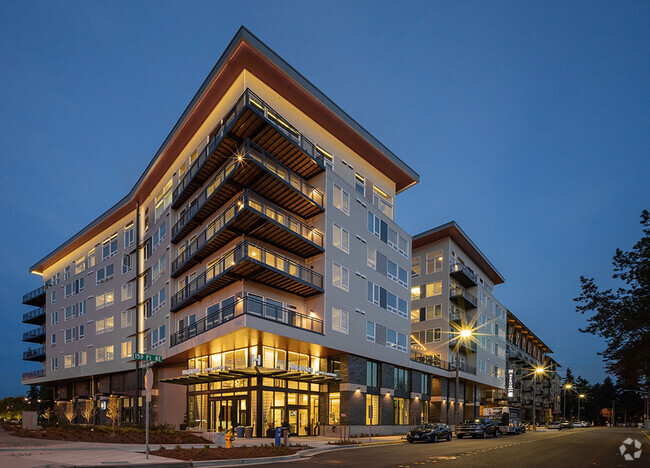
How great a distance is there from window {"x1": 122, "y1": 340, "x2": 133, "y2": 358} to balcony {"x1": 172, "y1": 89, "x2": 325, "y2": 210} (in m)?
20.9

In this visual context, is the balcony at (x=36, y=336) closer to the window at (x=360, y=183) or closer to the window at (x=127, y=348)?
the window at (x=127, y=348)

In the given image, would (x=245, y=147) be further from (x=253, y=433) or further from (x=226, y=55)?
(x=253, y=433)

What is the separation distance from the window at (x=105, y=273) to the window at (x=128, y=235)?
12.1 ft

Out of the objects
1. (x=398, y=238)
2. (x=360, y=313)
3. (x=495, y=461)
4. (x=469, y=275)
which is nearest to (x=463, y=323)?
(x=469, y=275)

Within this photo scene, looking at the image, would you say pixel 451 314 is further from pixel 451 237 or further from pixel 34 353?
pixel 34 353

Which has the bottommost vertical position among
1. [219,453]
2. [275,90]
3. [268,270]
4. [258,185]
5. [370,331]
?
→ [219,453]

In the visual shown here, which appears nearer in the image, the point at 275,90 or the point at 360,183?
the point at 275,90

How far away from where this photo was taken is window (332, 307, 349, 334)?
3556cm

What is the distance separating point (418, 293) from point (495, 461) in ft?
144

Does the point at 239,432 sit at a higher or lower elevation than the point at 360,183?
lower

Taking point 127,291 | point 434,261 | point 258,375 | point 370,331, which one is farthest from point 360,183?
point 127,291

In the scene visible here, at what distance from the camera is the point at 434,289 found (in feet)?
201

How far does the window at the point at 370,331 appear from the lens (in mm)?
39134

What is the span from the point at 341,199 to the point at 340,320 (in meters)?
9.21
